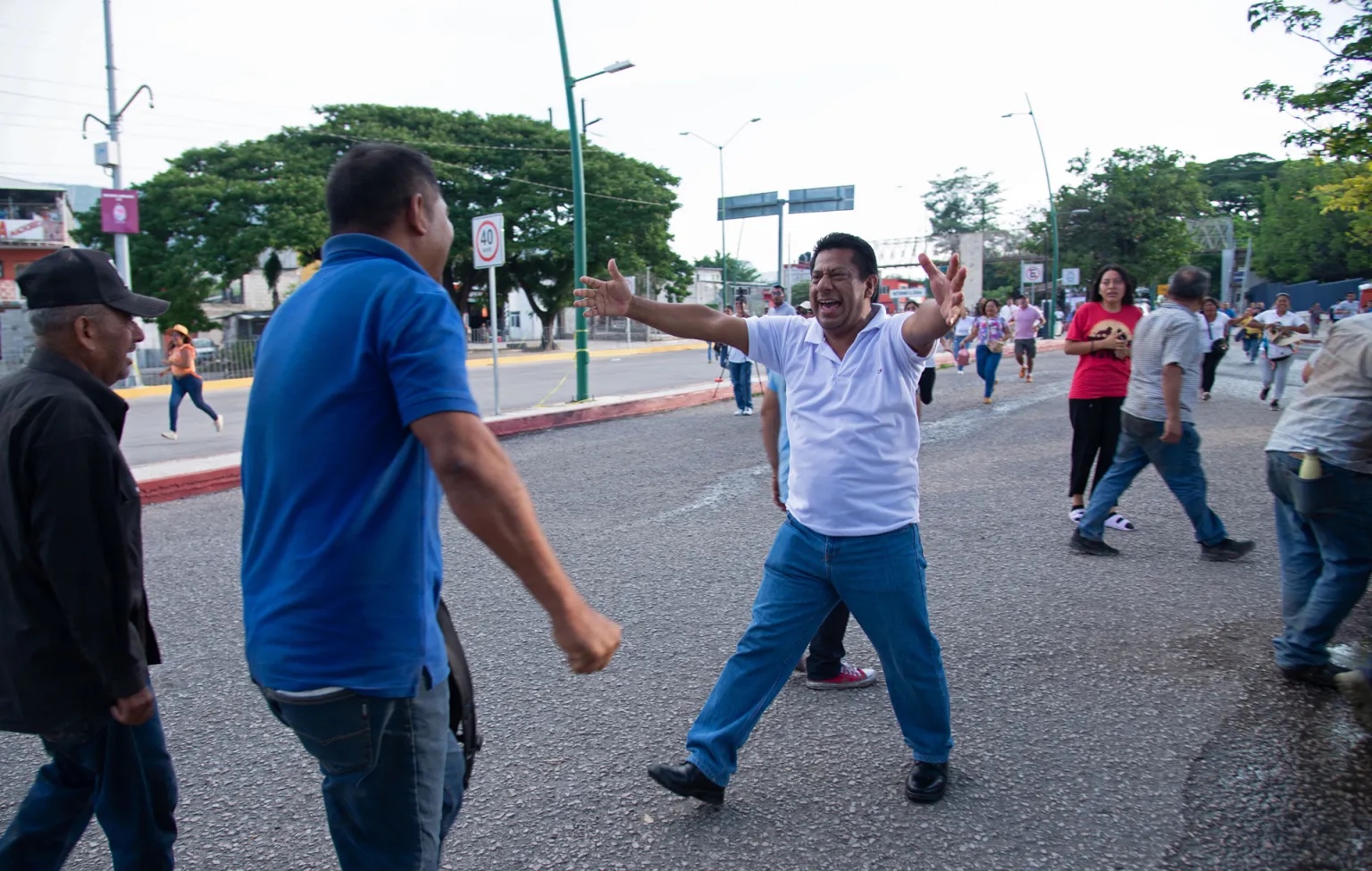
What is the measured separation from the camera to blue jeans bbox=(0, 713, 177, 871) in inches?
83.5

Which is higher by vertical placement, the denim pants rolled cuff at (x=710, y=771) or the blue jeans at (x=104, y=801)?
the blue jeans at (x=104, y=801)

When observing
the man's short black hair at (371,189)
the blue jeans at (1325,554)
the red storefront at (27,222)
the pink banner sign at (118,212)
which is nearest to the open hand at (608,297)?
the man's short black hair at (371,189)

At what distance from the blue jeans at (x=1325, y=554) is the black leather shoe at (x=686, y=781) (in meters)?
2.56

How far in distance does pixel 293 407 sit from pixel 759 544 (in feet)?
15.4

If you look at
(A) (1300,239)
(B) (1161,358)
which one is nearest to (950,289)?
(B) (1161,358)

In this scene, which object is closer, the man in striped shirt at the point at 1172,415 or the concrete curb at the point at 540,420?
the man in striped shirt at the point at 1172,415

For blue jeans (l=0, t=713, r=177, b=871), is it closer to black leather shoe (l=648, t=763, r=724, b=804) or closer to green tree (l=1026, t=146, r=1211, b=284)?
black leather shoe (l=648, t=763, r=724, b=804)

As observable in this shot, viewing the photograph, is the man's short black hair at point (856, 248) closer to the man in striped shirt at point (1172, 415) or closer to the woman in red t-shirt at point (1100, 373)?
the man in striped shirt at point (1172, 415)

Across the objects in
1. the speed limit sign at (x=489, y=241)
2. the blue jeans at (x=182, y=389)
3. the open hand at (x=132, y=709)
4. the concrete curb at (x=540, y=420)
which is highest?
the speed limit sign at (x=489, y=241)

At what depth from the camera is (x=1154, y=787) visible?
2930mm

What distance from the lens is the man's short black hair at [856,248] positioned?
3.01 meters

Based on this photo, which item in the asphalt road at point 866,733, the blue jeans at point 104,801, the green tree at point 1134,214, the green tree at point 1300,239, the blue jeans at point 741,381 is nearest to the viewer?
the blue jeans at point 104,801

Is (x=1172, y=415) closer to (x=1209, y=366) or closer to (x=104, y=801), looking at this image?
(x=104, y=801)

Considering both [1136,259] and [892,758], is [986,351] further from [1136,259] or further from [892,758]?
[1136,259]
